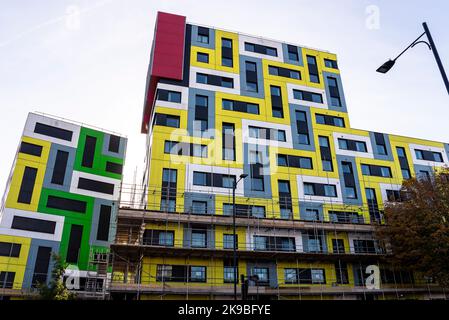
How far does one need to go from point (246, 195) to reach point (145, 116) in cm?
1952

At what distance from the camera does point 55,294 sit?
1041 inches

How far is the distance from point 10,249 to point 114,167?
629 inches

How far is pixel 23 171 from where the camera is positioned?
136 feet

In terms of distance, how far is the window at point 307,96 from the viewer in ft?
141

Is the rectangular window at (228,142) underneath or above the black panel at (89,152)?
underneath

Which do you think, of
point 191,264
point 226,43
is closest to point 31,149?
point 191,264

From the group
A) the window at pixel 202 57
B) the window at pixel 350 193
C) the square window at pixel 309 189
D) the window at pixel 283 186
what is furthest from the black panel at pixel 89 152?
the window at pixel 350 193

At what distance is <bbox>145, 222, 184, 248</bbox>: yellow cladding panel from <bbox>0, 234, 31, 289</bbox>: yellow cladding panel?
17.0 meters

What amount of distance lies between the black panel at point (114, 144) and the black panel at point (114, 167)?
6.68ft

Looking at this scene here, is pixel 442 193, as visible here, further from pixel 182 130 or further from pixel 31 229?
pixel 31 229

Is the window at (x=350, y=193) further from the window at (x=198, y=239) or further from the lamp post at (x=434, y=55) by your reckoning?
the lamp post at (x=434, y=55)

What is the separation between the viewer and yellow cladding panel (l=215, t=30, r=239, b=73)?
41.7 meters

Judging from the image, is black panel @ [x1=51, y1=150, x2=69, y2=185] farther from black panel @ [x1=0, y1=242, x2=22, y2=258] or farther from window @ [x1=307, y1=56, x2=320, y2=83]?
window @ [x1=307, y1=56, x2=320, y2=83]
